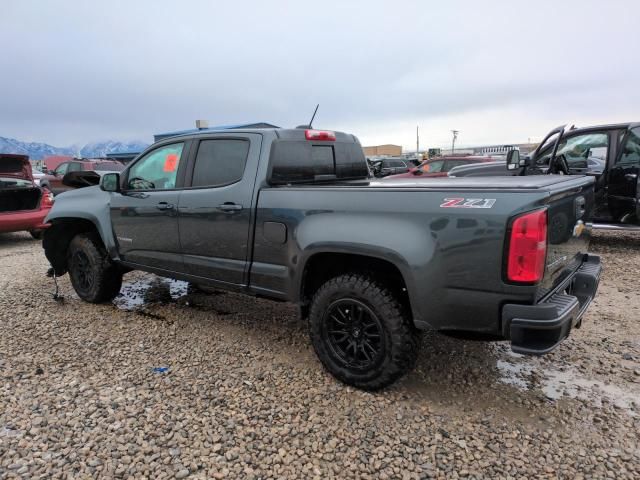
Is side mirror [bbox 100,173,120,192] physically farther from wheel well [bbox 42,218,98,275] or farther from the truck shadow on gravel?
the truck shadow on gravel

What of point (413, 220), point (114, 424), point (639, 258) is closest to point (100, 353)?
point (114, 424)

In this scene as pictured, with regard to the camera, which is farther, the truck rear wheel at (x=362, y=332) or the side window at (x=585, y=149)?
the side window at (x=585, y=149)

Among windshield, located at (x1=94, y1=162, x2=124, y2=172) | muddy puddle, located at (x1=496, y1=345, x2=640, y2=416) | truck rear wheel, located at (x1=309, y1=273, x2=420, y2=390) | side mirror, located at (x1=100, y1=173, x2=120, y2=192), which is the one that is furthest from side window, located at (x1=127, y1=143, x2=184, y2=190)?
windshield, located at (x1=94, y1=162, x2=124, y2=172)

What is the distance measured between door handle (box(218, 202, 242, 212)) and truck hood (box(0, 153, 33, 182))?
6.83 meters

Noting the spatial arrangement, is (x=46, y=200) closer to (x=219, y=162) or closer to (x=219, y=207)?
(x=219, y=162)

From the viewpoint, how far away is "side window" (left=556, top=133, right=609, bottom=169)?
666 cm

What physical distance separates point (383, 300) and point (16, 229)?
7.78m

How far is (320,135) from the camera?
12.1 feet

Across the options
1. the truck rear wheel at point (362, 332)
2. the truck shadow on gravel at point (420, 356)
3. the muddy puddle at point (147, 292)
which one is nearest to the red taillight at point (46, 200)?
the muddy puddle at point (147, 292)

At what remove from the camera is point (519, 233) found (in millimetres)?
2201

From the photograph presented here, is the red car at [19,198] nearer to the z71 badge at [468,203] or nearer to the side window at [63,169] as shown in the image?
the z71 badge at [468,203]

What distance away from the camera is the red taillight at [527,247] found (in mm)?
2195

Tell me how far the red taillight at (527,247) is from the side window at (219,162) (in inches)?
80.8

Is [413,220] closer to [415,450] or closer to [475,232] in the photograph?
[475,232]
